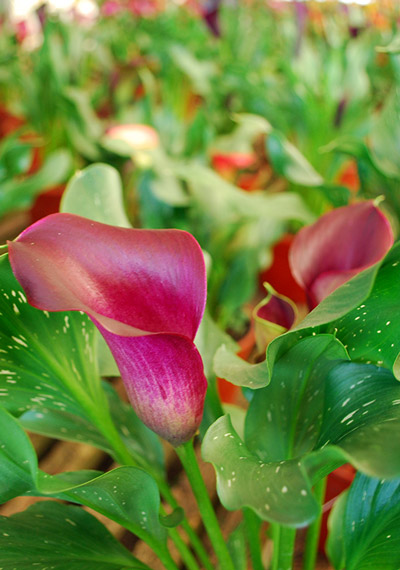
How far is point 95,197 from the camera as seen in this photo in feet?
1.18

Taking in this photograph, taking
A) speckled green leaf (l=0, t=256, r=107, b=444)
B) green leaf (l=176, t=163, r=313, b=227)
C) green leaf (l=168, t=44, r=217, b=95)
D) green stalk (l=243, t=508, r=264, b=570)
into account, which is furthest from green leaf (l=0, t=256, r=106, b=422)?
green leaf (l=168, t=44, r=217, b=95)

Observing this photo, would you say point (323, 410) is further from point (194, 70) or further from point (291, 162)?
point (194, 70)

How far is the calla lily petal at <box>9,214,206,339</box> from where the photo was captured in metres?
0.23

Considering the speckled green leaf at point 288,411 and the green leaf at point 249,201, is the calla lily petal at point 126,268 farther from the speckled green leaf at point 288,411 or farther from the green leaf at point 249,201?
the green leaf at point 249,201

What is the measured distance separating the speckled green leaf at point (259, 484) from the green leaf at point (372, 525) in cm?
9

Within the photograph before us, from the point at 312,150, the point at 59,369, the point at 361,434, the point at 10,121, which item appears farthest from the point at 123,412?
the point at 10,121

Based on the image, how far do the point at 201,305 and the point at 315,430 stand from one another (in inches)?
4.0

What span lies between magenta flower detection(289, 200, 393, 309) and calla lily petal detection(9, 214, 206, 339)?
0.09m

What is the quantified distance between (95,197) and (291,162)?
295mm

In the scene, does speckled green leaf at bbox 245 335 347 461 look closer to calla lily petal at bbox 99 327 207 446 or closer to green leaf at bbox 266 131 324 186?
calla lily petal at bbox 99 327 207 446

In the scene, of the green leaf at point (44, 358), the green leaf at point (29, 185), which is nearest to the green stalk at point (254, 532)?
the green leaf at point (44, 358)

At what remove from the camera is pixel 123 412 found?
0.36 metres

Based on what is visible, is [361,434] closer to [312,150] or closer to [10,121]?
[312,150]

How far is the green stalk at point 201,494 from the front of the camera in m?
0.28
